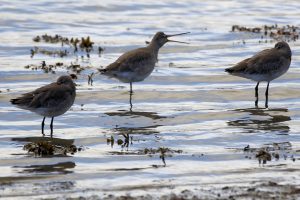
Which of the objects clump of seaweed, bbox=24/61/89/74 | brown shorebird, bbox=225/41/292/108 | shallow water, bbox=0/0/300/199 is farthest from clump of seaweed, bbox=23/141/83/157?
clump of seaweed, bbox=24/61/89/74

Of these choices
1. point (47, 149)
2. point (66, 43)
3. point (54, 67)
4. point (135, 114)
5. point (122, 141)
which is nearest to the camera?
point (47, 149)

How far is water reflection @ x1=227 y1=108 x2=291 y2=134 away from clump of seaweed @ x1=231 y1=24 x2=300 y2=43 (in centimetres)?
795

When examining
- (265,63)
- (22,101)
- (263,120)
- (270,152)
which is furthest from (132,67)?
(270,152)

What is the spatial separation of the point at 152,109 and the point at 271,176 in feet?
18.6

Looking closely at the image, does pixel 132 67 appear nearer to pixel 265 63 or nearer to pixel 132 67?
pixel 132 67

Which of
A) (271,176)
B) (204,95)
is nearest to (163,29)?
(204,95)

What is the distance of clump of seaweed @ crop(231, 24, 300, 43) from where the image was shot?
2422cm

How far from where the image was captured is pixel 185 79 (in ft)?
63.2

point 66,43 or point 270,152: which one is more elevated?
point 66,43

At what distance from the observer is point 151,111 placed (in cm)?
1608

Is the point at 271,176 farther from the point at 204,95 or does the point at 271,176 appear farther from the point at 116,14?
the point at 116,14

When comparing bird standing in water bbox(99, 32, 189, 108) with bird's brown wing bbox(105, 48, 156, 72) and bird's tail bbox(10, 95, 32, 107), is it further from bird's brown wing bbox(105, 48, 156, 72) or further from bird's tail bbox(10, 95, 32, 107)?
bird's tail bbox(10, 95, 32, 107)

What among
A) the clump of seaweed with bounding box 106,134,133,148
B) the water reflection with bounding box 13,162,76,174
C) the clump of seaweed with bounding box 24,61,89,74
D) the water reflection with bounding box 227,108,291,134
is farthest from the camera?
the clump of seaweed with bounding box 24,61,89,74

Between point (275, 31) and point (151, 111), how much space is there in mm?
10199
